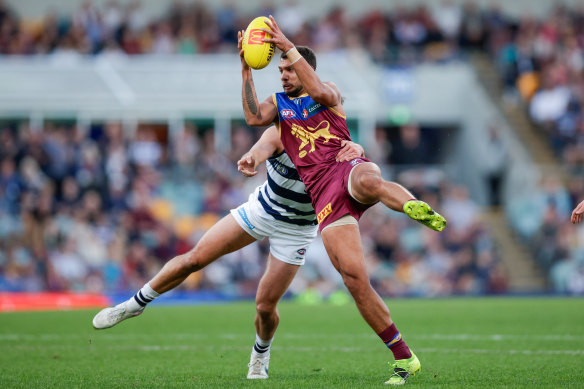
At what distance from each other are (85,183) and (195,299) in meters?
3.63

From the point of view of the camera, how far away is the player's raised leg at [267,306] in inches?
306

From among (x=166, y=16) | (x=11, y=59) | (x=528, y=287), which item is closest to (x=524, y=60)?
(x=528, y=287)

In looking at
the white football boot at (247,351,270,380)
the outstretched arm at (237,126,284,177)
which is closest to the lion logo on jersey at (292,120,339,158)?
the outstretched arm at (237,126,284,177)

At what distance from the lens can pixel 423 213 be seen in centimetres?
640

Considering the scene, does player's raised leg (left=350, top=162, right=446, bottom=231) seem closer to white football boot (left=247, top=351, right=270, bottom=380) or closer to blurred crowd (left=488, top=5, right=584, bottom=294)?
white football boot (left=247, top=351, right=270, bottom=380)

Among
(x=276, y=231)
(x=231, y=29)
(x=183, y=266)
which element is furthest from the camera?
(x=231, y=29)

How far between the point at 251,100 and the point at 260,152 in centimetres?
47

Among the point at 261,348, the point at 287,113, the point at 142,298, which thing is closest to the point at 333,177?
the point at 287,113

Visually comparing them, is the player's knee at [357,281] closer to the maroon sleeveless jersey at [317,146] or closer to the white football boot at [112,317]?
the maroon sleeveless jersey at [317,146]

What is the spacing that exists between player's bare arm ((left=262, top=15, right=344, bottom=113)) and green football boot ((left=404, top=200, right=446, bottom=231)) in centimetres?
120

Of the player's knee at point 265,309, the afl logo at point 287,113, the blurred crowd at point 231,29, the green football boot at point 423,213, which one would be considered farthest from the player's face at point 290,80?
the blurred crowd at point 231,29

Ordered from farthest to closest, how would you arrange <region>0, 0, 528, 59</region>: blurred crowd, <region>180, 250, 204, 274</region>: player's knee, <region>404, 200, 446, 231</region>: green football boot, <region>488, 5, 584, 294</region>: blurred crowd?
<region>0, 0, 528, 59</region>: blurred crowd, <region>488, 5, 584, 294</region>: blurred crowd, <region>180, 250, 204, 274</region>: player's knee, <region>404, 200, 446, 231</region>: green football boot

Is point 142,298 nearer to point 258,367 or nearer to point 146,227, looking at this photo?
point 258,367

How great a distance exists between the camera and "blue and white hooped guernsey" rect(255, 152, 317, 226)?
7.79 m
